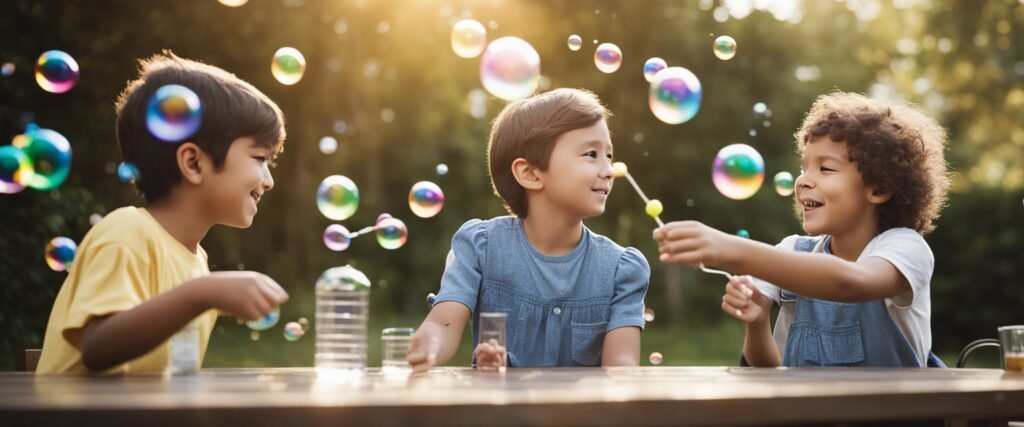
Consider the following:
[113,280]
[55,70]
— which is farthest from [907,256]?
[55,70]

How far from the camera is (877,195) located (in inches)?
117

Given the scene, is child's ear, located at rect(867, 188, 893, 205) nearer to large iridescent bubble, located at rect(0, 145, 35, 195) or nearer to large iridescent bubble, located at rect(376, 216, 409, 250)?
large iridescent bubble, located at rect(376, 216, 409, 250)

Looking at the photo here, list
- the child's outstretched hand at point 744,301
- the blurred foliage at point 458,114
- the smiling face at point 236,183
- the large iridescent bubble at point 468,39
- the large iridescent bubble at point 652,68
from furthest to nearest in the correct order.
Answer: the blurred foliage at point 458,114 → the large iridescent bubble at point 468,39 → the large iridescent bubble at point 652,68 → the child's outstretched hand at point 744,301 → the smiling face at point 236,183

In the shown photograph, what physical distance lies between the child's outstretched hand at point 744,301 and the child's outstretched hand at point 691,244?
666 millimetres

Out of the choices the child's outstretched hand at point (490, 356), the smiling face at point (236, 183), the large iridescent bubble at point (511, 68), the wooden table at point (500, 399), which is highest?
the large iridescent bubble at point (511, 68)

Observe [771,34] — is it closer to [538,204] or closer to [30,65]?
[30,65]

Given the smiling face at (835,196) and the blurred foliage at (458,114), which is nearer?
the smiling face at (835,196)

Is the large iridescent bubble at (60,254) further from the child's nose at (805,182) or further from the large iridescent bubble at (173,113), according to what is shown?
the child's nose at (805,182)

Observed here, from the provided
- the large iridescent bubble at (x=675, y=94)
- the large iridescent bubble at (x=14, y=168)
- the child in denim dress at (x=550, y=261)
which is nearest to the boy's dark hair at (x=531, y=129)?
the child in denim dress at (x=550, y=261)

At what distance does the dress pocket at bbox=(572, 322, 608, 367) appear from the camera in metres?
2.90

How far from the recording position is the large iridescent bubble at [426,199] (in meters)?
3.92

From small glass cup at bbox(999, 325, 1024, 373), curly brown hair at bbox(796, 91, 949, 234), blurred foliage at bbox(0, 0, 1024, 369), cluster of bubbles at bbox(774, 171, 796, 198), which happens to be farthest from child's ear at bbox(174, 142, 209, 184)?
blurred foliage at bbox(0, 0, 1024, 369)

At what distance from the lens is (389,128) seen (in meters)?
15.6

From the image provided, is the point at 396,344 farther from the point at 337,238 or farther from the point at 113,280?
the point at 337,238
